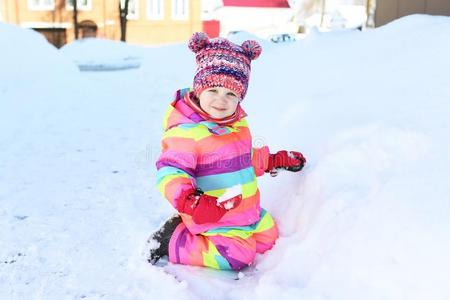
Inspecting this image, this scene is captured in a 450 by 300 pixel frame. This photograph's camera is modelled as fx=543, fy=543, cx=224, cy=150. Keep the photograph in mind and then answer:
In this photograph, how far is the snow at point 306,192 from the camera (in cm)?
189

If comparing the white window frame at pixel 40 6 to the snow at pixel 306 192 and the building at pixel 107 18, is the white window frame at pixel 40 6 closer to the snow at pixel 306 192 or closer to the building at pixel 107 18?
the building at pixel 107 18

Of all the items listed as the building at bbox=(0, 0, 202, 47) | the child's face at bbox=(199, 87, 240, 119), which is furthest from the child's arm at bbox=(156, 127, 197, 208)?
the building at bbox=(0, 0, 202, 47)

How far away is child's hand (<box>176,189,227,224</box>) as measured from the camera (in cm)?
204

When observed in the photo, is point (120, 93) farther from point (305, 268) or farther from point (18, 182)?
point (305, 268)

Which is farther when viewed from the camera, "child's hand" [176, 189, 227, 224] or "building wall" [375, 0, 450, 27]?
"building wall" [375, 0, 450, 27]

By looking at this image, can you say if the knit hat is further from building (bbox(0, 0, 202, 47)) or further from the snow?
building (bbox(0, 0, 202, 47))

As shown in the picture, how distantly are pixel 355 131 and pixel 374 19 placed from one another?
6.20 m

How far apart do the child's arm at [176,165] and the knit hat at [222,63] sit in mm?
228

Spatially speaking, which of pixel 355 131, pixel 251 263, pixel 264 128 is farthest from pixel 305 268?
pixel 264 128

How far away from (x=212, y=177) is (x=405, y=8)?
6.64m

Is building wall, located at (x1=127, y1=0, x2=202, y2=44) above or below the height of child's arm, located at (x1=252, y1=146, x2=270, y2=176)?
below

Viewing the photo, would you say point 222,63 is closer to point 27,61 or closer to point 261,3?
point 27,61

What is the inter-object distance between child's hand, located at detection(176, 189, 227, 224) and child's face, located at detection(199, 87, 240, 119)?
407 millimetres

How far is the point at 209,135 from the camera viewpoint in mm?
2293
